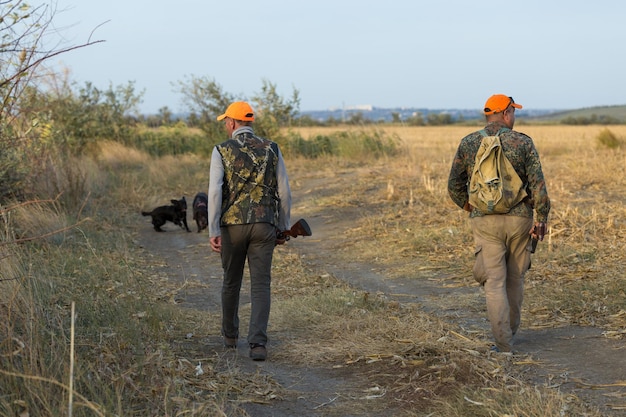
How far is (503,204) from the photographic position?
630cm

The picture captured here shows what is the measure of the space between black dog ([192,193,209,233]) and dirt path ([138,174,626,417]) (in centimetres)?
207

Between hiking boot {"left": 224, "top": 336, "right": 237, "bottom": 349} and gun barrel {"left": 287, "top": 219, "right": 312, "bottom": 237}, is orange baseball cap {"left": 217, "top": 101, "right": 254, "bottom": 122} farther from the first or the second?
hiking boot {"left": 224, "top": 336, "right": 237, "bottom": 349}

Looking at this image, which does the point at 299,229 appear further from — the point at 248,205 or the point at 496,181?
the point at 496,181

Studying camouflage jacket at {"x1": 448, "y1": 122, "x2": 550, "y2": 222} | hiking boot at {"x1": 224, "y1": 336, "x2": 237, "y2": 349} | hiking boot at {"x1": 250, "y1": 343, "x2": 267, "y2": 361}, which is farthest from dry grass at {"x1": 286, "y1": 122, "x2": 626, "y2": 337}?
hiking boot at {"x1": 224, "y1": 336, "x2": 237, "y2": 349}

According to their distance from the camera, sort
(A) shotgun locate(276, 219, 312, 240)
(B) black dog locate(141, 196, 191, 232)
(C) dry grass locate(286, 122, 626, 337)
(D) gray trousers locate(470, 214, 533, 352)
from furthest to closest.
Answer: (B) black dog locate(141, 196, 191, 232)
(C) dry grass locate(286, 122, 626, 337)
(A) shotgun locate(276, 219, 312, 240)
(D) gray trousers locate(470, 214, 533, 352)

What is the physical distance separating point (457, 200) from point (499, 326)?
1107 millimetres

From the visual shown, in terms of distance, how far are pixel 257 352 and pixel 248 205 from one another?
118 centimetres

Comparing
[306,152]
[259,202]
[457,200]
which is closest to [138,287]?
[259,202]

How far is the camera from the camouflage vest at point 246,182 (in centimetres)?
643

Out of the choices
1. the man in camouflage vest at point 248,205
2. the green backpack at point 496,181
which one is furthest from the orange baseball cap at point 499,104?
the man in camouflage vest at point 248,205

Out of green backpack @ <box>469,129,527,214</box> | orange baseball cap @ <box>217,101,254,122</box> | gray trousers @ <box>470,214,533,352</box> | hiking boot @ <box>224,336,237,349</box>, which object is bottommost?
hiking boot @ <box>224,336,237,349</box>

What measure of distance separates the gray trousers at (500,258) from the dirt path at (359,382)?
0.36m

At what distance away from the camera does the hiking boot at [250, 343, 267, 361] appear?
21.2ft

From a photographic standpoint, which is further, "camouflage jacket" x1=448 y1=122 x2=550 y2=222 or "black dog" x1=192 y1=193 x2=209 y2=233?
"black dog" x1=192 y1=193 x2=209 y2=233
